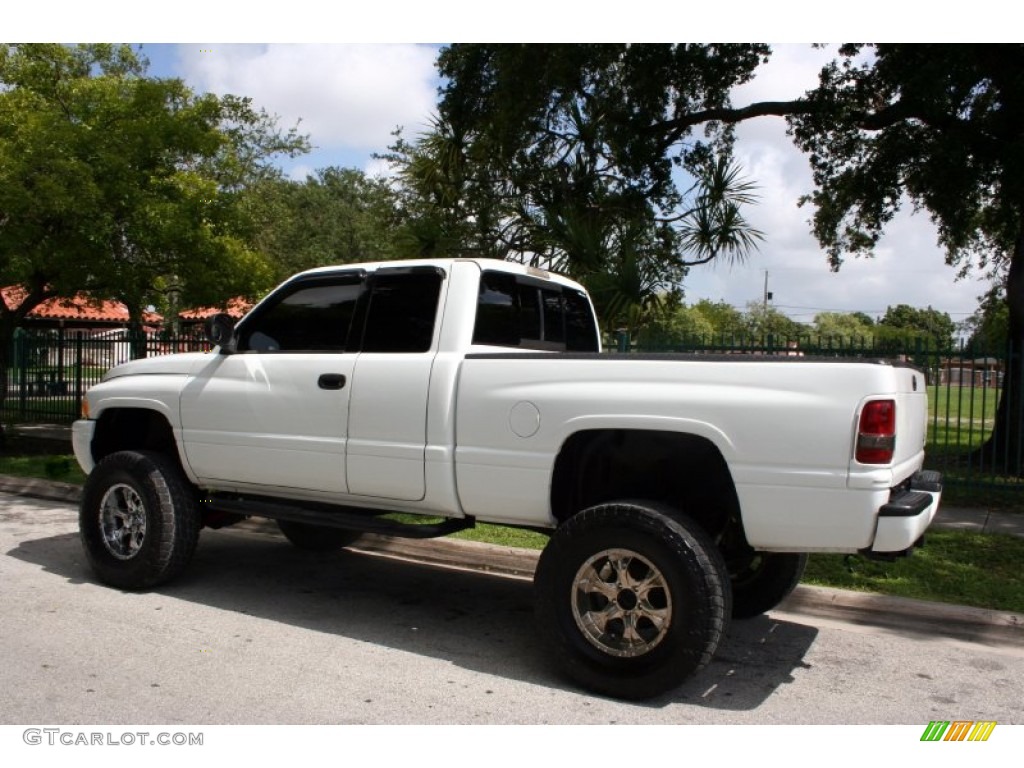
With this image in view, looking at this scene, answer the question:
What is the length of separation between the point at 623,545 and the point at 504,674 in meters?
0.97

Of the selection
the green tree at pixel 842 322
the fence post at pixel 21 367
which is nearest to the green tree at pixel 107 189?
the fence post at pixel 21 367

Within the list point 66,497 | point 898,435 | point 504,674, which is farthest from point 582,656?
point 66,497

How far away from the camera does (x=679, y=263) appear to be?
34.2 feet

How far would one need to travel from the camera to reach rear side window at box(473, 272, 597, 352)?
5320 mm

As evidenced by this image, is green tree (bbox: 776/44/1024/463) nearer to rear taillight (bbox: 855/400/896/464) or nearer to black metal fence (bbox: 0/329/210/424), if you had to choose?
rear taillight (bbox: 855/400/896/464)

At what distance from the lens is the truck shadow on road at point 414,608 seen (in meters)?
4.67

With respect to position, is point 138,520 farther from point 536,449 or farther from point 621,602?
point 621,602

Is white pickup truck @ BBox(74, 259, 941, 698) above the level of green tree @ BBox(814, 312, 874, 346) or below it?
below

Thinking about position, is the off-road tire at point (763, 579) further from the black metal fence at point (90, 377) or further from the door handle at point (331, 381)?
the black metal fence at point (90, 377)

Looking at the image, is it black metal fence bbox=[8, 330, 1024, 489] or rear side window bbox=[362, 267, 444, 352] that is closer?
rear side window bbox=[362, 267, 444, 352]

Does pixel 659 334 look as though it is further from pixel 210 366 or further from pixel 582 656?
pixel 582 656

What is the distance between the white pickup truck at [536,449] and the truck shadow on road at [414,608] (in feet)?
1.06

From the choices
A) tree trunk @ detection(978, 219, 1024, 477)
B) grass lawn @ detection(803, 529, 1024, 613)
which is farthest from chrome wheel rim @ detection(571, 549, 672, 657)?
tree trunk @ detection(978, 219, 1024, 477)
